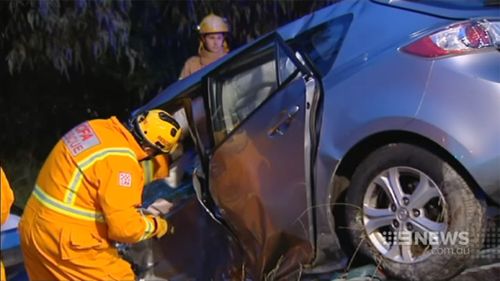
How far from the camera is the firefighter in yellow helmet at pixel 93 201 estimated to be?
385cm

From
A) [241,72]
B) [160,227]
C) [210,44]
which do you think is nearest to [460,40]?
[241,72]

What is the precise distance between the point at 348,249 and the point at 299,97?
0.93 metres

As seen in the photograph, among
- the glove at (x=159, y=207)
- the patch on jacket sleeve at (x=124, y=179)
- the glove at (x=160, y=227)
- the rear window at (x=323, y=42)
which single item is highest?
the rear window at (x=323, y=42)

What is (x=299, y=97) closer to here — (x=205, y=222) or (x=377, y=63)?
(x=377, y=63)

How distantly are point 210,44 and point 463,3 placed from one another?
293cm

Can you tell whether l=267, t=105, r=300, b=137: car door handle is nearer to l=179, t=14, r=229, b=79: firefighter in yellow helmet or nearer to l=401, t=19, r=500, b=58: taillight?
l=401, t=19, r=500, b=58: taillight

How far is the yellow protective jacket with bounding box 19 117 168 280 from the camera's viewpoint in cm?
385

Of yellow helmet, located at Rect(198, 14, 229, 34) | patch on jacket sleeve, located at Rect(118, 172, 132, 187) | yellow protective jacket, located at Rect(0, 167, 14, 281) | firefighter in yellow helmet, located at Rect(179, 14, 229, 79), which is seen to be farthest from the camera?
yellow helmet, located at Rect(198, 14, 229, 34)

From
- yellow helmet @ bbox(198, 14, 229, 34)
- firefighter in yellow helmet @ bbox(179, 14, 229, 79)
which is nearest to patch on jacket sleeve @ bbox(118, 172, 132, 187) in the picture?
firefighter in yellow helmet @ bbox(179, 14, 229, 79)

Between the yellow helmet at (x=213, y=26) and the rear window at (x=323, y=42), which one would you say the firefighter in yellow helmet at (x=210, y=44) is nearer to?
the yellow helmet at (x=213, y=26)

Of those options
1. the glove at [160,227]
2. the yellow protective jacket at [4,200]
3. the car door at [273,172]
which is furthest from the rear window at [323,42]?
the yellow protective jacket at [4,200]

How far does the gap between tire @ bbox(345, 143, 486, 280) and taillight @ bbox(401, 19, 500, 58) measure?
505 mm

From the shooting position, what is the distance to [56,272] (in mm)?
4016

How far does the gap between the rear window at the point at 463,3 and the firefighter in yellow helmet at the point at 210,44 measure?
2.66 m
